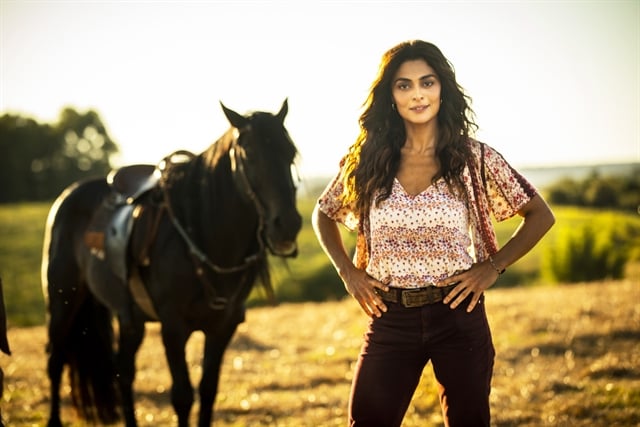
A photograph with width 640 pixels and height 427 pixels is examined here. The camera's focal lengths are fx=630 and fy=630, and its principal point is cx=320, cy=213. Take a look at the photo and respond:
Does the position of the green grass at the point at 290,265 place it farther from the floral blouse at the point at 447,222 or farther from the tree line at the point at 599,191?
the floral blouse at the point at 447,222

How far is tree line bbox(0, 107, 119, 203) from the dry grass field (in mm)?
40288

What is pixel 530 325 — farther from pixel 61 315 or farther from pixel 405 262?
pixel 405 262

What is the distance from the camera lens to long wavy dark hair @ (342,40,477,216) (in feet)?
8.14

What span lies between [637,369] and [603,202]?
31.5m

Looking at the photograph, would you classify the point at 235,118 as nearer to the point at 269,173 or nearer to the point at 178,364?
the point at 269,173

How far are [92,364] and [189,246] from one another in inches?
82.1

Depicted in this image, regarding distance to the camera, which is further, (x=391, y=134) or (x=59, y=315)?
(x=59, y=315)

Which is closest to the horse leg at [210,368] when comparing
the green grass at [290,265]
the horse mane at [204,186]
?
the horse mane at [204,186]

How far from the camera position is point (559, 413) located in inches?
197

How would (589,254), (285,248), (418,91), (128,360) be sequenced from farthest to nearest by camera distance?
1. (589,254)
2. (128,360)
3. (285,248)
4. (418,91)

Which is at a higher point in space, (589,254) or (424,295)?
(424,295)

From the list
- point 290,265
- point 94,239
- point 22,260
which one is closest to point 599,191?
point 290,265

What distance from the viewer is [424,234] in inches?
95.3

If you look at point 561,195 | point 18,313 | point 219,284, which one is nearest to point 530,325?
point 219,284
